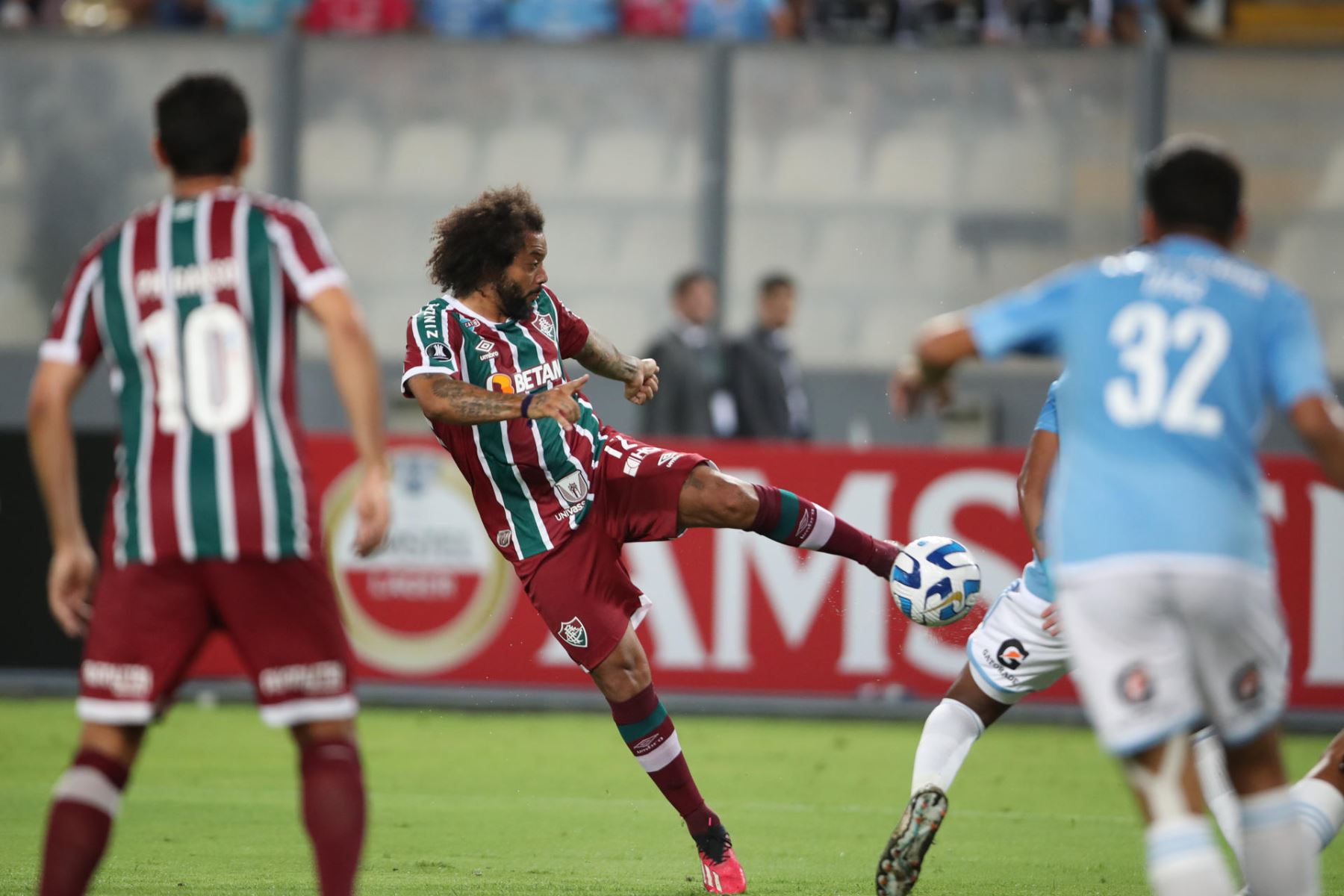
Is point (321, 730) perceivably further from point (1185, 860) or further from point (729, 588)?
point (729, 588)

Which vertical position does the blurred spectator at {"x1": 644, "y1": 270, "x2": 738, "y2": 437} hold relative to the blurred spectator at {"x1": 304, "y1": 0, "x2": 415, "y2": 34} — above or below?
below

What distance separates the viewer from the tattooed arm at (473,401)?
5871 mm

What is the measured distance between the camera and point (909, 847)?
5.70 m

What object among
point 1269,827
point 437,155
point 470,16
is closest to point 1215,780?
point 1269,827

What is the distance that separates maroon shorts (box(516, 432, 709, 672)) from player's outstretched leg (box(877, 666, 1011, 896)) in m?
1.16

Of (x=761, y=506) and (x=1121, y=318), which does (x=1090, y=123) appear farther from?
(x=1121, y=318)

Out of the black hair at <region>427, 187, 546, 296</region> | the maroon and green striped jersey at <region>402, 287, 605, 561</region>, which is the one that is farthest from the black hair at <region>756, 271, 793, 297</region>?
the black hair at <region>427, 187, 546, 296</region>

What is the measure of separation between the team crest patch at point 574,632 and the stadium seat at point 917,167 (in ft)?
29.3

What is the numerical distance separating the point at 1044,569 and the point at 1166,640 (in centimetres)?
194

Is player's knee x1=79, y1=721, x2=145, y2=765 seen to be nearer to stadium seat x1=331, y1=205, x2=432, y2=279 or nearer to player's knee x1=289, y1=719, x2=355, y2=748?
player's knee x1=289, y1=719, x2=355, y2=748

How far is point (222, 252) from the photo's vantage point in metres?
4.46

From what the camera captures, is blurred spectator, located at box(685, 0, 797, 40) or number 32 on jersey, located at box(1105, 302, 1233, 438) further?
blurred spectator, located at box(685, 0, 797, 40)

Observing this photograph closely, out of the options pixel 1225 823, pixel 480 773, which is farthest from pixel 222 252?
pixel 480 773

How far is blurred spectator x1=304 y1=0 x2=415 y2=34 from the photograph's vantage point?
1553 centimetres
